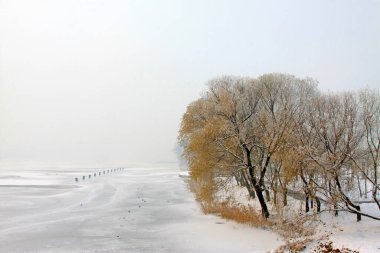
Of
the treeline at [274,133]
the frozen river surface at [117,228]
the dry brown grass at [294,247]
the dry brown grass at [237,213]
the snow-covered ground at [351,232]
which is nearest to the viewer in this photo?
the snow-covered ground at [351,232]

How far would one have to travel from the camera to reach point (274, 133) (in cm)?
2938

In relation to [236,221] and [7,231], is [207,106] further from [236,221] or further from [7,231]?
[7,231]

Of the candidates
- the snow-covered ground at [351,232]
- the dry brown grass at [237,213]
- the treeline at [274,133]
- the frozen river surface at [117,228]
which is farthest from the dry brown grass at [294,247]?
the dry brown grass at [237,213]

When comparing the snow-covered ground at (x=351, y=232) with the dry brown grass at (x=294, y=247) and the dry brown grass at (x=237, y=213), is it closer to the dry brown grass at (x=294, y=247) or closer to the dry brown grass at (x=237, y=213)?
the dry brown grass at (x=294, y=247)

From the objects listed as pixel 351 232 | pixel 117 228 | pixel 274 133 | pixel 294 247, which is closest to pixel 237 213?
pixel 274 133

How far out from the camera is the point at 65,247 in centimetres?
→ 2192

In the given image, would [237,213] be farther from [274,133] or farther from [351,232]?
[351,232]

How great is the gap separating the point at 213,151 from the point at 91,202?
18.2 meters

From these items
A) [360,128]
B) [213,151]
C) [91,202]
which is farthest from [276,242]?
[91,202]

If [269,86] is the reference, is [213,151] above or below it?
below

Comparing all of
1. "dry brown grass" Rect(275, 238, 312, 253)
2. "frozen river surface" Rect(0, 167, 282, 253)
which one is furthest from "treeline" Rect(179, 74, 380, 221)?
"dry brown grass" Rect(275, 238, 312, 253)

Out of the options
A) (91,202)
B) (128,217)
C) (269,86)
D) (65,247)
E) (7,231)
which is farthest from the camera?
(91,202)

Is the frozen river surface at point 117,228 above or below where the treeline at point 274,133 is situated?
below

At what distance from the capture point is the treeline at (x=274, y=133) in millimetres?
26734
